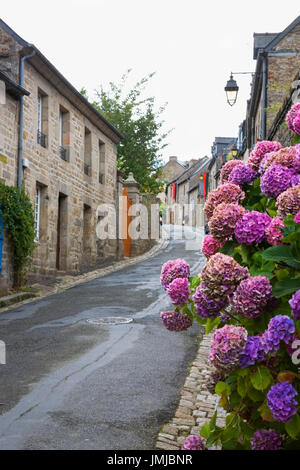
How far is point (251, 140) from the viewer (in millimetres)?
25453

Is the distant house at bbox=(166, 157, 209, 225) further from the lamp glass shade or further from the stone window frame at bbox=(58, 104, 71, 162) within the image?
the lamp glass shade

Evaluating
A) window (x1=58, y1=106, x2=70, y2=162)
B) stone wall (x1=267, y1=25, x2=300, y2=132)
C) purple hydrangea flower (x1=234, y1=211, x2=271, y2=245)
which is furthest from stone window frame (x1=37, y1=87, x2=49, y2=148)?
purple hydrangea flower (x1=234, y1=211, x2=271, y2=245)

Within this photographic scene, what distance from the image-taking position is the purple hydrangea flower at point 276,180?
233 cm

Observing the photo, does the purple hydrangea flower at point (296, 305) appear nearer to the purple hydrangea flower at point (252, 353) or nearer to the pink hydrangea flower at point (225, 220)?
the purple hydrangea flower at point (252, 353)

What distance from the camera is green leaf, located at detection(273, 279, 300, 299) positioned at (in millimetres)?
1933

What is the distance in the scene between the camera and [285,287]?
6.42 feet

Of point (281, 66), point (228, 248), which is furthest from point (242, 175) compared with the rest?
point (281, 66)

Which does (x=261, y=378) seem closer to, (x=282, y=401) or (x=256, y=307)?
(x=282, y=401)

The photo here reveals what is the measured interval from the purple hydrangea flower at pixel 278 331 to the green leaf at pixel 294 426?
27 centimetres

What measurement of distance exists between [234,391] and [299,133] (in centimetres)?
124

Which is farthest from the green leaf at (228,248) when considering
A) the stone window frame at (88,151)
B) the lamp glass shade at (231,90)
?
the stone window frame at (88,151)

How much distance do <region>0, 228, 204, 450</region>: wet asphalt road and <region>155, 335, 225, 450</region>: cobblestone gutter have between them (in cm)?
8

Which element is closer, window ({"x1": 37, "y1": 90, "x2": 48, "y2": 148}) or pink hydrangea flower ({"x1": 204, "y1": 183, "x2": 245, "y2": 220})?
pink hydrangea flower ({"x1": 204, "y1": 183, "x2": 245, "y2": 220})
